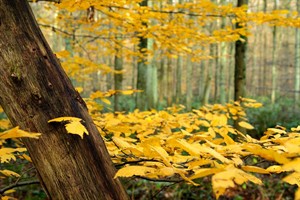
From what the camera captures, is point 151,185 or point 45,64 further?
point 151,185

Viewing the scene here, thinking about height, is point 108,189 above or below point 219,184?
below

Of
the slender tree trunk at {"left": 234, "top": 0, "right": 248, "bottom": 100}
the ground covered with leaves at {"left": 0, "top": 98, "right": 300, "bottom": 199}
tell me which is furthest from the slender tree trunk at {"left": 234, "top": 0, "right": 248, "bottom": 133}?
the ground covered with leaves at {"left": 0, "top": 98, "right": 300, "bottom": 199}

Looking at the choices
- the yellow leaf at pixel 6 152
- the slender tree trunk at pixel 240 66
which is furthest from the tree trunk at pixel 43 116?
the slender tree trunk at pixel 240 66

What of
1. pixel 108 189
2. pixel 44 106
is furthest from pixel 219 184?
pixel 44 106

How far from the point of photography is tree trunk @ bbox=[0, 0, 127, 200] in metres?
1.06

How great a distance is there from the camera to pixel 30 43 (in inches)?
43.7

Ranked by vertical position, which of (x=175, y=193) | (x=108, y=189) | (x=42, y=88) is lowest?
(x=175, y=193)

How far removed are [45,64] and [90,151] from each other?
366 mm

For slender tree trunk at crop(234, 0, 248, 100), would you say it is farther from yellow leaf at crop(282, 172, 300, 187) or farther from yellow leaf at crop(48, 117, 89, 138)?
yellow leaf at crop(48, 117, 89, 138)

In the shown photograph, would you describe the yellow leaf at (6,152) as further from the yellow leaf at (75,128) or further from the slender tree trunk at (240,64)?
the slender tree trunk at (240,64)

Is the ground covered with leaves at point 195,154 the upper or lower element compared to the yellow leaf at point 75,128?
lower

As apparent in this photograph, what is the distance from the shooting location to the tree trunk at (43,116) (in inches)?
41.7

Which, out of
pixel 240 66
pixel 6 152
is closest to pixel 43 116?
pixel 6 152

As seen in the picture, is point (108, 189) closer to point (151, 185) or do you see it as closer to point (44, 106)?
point (44, 106)
